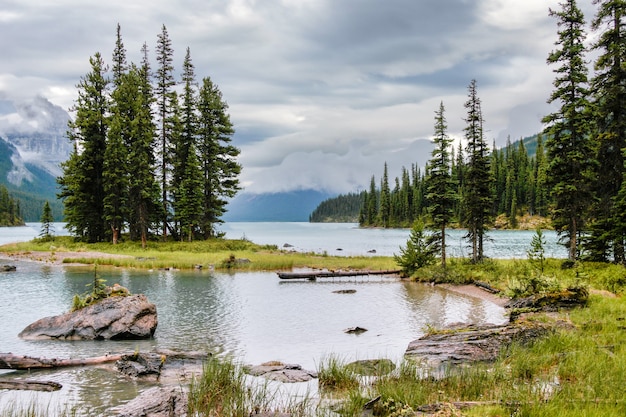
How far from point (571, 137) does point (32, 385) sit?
102 ft

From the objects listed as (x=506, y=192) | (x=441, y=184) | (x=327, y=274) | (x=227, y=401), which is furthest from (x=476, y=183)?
(x=506, y=192)

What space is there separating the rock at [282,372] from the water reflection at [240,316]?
0.93 meters

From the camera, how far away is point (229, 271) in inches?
1471

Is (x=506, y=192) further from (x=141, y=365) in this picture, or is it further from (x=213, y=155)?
(x=141, y=365)

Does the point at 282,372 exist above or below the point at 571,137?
below

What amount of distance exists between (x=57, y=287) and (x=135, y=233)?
27.4 meters

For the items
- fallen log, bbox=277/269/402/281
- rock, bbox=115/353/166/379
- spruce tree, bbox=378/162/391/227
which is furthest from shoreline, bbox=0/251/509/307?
spruce tree, bbox=378/162/391/227

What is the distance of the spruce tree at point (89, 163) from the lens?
51.2 m

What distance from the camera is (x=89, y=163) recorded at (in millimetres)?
52062

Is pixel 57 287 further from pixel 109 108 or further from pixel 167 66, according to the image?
pixel 167 66

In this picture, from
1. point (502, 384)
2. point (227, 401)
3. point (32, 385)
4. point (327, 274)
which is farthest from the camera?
point (327, 274)

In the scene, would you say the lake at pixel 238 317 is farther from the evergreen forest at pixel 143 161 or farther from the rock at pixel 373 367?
the evergreen forest at pixel 143 161

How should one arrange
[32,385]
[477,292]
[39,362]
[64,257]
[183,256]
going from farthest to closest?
[183,256]
[64,257]
[477,292]
[39,362]
[32,385]

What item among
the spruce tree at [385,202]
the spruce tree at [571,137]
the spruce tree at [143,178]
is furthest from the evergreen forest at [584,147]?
the spruce tree at [385,202]
